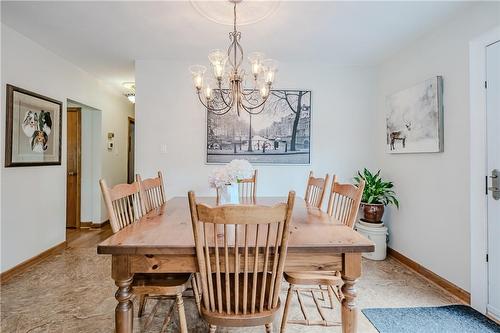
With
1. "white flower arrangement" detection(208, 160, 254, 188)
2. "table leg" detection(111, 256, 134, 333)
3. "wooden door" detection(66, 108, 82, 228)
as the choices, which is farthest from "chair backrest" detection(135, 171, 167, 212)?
"wooden door" detection(66, 108, 82, 228)

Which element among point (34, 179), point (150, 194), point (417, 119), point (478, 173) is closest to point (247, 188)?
point (150, 194)

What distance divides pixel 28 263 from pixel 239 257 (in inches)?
113

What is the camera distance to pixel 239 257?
1.24m

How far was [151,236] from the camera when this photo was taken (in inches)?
53.9

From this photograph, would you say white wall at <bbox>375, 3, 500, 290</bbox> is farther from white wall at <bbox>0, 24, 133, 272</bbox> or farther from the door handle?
white wall at <bbox>0, 24, 133, 272</bbox>

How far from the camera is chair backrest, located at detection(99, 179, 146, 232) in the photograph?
1.50 meters

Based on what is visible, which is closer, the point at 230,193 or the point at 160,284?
the point at 160,284

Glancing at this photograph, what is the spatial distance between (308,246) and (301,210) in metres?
0.79

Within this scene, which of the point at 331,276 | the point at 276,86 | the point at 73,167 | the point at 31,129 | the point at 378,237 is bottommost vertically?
the point at 378,237

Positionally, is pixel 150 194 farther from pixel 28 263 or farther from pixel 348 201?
pixel 28 263

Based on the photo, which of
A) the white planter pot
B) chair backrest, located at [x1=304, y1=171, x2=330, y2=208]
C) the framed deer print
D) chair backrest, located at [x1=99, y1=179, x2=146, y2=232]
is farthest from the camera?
the white planter pot

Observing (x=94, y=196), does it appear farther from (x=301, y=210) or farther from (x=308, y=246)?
(x=308, y=246)

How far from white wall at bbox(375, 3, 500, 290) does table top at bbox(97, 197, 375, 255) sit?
1.40m

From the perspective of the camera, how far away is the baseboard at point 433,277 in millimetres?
2240
